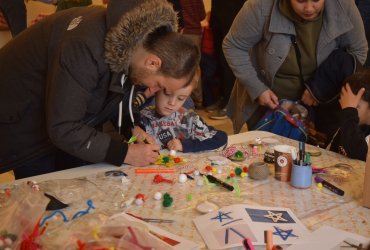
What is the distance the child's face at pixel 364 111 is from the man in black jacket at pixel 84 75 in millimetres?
771

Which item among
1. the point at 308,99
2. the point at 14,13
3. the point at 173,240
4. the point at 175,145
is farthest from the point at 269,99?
the point at 14,13

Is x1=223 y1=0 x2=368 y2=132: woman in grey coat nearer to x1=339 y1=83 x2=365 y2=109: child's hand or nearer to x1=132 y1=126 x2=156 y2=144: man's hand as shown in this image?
x1=339 y1=83 x2=365 y2=109: child's hand

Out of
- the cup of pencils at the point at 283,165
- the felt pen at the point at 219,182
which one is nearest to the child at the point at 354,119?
the cup of pencils at the point at 283,165

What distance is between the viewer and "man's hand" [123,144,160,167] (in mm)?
1480

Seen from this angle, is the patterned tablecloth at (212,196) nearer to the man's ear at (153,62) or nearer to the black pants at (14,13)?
the man's ear at (153,62)

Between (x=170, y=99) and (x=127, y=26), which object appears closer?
(x=127, y=26)

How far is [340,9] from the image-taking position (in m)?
1.97

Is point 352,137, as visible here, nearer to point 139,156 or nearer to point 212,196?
point 212,196

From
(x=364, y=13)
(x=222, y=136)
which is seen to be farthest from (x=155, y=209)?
(x=364, y=13)

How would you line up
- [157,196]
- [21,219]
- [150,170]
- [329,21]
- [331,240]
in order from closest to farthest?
1. [21,219]
2. [331,240]
3. [157,196]
4. [150,170]
5. [329,21]

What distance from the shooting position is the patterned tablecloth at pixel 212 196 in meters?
1.14

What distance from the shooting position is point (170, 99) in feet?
5.27

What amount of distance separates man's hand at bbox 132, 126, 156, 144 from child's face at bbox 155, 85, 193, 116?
103 millimetres

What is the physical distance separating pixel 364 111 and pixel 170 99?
795 millimetres
